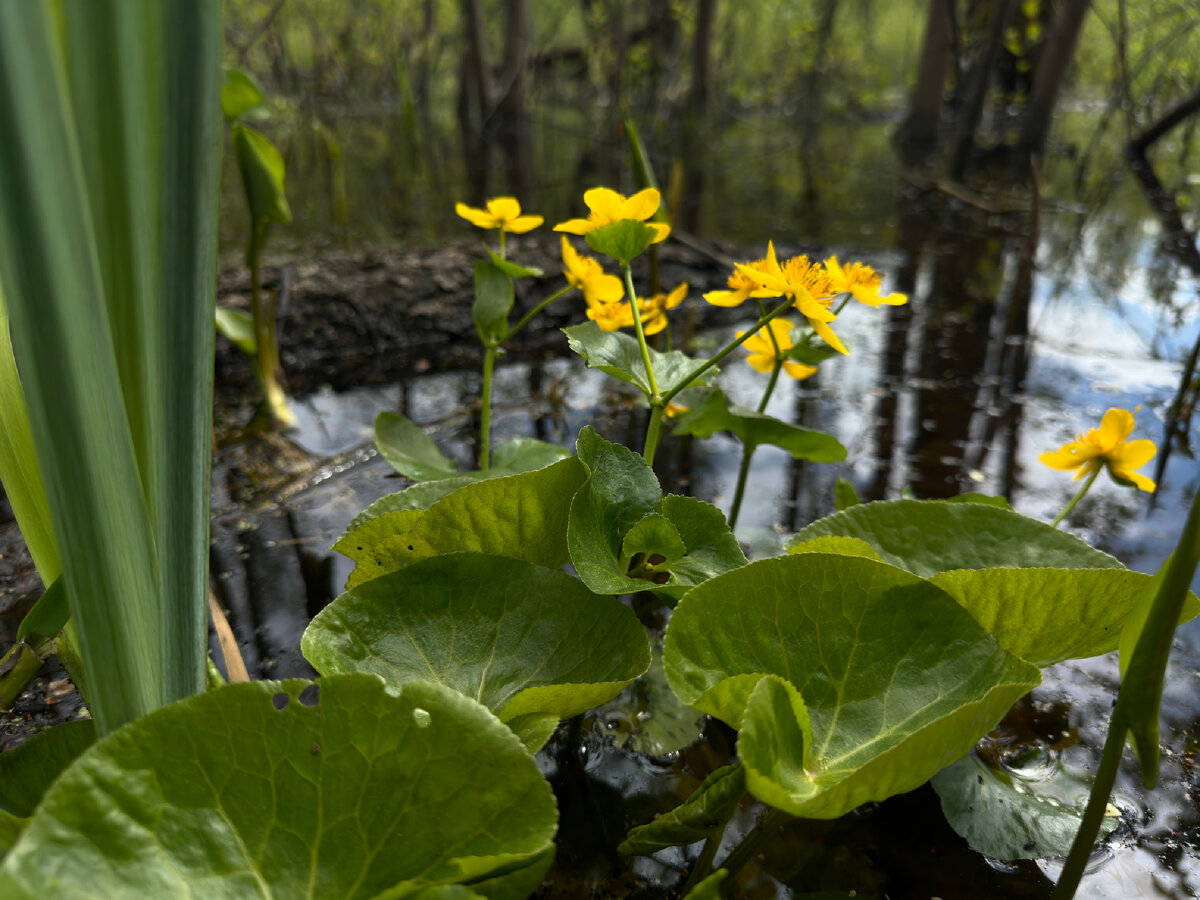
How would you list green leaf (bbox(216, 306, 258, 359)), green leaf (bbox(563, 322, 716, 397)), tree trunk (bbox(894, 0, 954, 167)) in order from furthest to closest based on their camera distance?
tree trunk (bbox(894, 0, 954, 167))
green leaf (bbox(216, 306, 258, 359))
green leaf (bbox(563, 322, 716, 397))

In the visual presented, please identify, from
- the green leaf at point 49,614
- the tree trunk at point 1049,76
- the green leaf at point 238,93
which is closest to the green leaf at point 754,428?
the green leaf at point 49,614

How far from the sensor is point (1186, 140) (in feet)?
17.9

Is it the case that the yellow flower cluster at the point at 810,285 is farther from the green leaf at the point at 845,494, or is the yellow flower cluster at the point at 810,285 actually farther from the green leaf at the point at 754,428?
the green leaf at the point at 845,494

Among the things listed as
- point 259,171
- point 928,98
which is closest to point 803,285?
point 259,171

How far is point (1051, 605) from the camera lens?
0.69 metres

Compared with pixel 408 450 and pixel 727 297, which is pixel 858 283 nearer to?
pixel 727 297

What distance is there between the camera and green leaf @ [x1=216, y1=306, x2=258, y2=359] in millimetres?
1674

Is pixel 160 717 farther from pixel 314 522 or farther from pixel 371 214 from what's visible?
pixel 371 214

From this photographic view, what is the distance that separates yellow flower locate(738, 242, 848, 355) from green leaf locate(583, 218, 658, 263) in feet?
0.35

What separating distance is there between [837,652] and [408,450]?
712 mm

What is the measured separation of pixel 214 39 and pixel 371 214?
396 centimetres

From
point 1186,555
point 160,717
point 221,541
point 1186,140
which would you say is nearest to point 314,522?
point 221,541

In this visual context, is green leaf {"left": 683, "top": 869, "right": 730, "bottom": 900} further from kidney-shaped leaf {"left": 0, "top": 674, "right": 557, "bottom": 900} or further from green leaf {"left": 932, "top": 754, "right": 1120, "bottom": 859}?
green leaf {"left": 932, "top": 754, "right": 1120, "bottom": 859}

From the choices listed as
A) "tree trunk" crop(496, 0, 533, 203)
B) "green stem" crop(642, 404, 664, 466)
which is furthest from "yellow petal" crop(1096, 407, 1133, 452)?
"tree trunk" crop(496, 0, 533, 203)
